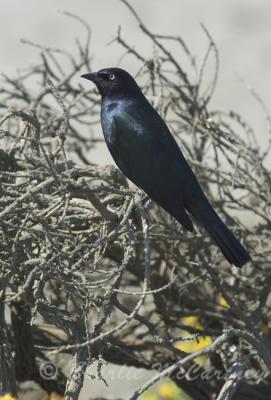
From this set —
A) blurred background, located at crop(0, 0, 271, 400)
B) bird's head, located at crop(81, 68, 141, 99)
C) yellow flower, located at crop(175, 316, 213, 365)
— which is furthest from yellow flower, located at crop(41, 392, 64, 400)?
blurred background, located at crop(0, 0, 271, 400)

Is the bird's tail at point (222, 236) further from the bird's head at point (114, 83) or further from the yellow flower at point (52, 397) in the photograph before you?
the yellow flower at point (52, 397)

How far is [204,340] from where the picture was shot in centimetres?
507

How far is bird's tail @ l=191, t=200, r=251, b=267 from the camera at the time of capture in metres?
4.31

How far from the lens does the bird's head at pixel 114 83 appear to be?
4.88 metres

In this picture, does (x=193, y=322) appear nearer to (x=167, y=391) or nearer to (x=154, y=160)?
(x=167, y=391)

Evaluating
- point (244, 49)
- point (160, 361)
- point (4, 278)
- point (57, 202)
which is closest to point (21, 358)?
point (160, 361)

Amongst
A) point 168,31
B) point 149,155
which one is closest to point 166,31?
point 168,31

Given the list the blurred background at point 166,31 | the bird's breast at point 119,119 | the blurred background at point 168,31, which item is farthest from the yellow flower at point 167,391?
the blurred background at point 166,31

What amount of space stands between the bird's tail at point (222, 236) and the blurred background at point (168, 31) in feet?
15.1

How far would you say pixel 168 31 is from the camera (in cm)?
1018

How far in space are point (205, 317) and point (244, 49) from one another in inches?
211

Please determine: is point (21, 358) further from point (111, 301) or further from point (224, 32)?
point (224, 32)

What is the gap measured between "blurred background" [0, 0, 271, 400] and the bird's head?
430 cm

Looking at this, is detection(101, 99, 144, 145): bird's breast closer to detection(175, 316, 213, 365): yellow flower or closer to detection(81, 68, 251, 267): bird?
detection(81, 68, 251, 267): bird
